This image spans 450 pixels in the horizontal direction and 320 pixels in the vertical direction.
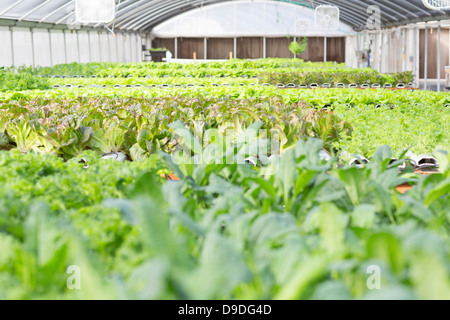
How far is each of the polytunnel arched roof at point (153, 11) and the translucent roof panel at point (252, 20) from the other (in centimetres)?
63

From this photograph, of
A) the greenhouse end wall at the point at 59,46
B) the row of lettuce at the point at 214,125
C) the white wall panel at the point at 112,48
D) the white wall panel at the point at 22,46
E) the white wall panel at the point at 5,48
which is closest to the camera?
the row of lettuce at the point at 214,125

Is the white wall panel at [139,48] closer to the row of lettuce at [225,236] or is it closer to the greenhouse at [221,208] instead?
the greenhouse at [221,208]

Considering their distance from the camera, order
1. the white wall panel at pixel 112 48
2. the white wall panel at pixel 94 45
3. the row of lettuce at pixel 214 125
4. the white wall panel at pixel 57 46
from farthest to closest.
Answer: the white wall panel at pixel 112 48
the white wall panel at pixel 94 45
the white wall panel at pixel 57 46
the row of lettuce at pixel 214 125

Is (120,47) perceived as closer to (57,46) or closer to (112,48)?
(112,48)

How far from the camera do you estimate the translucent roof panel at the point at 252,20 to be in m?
33.5

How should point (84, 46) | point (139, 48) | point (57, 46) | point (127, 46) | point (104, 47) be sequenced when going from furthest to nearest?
1. point (139, 48)
2. point (127, 46)
3. point (104, 47)
4. point (84, 46)
5. point (57, 46)

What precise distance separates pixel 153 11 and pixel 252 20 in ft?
20.4

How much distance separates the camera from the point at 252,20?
34062 millimetres

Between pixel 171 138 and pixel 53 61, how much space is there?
19447 mm

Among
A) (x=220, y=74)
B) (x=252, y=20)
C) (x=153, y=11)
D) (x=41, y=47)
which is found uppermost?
(x=153, y=11)

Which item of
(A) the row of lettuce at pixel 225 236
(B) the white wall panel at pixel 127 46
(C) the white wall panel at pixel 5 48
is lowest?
(A) the row of lettuce at pixel 225 236

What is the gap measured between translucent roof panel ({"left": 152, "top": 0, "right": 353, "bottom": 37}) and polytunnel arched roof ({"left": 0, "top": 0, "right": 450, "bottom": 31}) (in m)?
0.63

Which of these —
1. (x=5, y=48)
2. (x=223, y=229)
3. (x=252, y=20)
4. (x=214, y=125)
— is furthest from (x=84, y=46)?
(x=223, y=229)

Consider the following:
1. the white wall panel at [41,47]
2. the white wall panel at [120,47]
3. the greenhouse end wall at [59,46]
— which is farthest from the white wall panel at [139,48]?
the white wall panel at [41,47]
